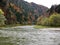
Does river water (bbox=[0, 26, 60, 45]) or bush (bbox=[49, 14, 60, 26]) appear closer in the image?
river water (bbox=[0, 26, 60, 45])

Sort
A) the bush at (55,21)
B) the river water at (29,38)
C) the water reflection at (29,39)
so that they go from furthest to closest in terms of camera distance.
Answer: the bush at (55,21)
the river water at (29,38)
the water reflection at (29,39)

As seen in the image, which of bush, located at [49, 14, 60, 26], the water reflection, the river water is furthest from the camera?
bush, located at [49, 14, 60, 26]

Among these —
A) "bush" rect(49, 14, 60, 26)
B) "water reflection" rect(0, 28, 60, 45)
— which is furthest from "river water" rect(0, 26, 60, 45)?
"bush" rect(49, 14, 60, 26)

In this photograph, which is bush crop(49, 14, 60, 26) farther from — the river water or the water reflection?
the water reflection

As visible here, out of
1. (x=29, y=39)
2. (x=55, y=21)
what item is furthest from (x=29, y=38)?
(x=55, y=21)

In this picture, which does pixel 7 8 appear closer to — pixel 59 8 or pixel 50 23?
pixel 59 8

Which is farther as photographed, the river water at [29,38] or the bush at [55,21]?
the bush at [55,21]

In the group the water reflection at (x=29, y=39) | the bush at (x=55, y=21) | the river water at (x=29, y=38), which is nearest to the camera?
the water reflection at (x=29, y=39)

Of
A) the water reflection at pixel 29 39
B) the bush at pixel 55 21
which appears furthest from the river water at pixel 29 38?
the bush at pixel 55 21

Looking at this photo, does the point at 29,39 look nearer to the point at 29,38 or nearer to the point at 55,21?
the point at 29,38

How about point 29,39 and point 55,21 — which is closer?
point 29,39

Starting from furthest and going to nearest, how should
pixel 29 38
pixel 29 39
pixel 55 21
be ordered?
pixel 55 21 < pixel 29 38 < pixel 29 39

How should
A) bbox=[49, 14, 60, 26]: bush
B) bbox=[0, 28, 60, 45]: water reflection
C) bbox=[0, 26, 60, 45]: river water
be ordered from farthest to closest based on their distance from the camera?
bbox=[49, 14, 60, 26]: bush → bbox=[0, 26, 60, 45]: river water → bbox=[0, 28, 60, 45]: water reflection

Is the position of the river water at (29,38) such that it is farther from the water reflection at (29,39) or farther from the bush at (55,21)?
the bush at (55,21)
